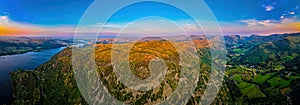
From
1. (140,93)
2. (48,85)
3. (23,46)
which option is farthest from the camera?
(23,46)

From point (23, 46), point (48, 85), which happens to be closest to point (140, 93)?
point (48, 85)

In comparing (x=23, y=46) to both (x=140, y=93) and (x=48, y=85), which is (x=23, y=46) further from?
(x=140, y=93)

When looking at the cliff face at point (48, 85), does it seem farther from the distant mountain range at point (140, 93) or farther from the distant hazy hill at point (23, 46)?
the distant hazy hill at point (23, 46)

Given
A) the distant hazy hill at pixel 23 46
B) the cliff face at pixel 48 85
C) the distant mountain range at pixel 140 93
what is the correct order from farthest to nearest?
the distant hazy hill at pixel 23 46, the cliff face at pixel 48 85, the distant mountain range at pixel 140 93

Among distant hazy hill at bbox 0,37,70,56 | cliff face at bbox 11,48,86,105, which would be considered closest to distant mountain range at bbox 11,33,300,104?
cliff face at bbox 11,48,86,105

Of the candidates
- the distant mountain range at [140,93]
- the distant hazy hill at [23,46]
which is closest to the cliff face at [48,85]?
the distant mountain range at [140,93]

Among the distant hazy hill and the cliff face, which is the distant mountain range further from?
the distant hazy hill

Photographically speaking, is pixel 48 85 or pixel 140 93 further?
pixel 48 85

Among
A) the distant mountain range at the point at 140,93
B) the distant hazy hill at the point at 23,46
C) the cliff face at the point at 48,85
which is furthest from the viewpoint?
the distant hazy hill at the point at 23,46
